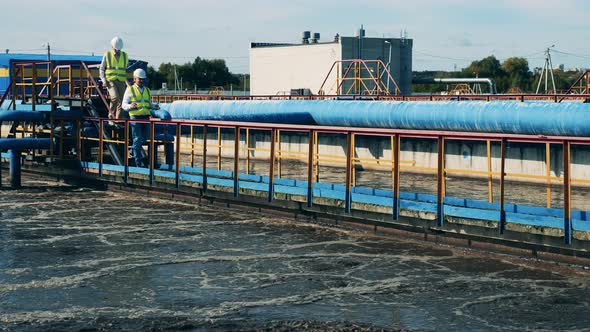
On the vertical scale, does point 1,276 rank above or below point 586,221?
below

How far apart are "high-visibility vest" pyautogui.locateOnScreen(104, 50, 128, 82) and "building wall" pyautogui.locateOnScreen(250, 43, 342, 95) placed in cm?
3104

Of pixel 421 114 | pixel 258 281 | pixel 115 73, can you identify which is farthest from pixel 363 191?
pixel 421 114

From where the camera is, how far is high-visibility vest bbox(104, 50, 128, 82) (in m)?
19.0

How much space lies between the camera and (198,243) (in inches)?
527

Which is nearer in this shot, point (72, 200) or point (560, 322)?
point (560, 322)

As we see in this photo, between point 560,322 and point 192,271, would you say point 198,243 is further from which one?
point 560,322

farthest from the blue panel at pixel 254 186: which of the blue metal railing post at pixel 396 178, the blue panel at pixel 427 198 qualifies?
the blue metal railing post at pixel 396 178

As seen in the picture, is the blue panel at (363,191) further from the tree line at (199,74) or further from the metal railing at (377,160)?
the tree line at (199,74)

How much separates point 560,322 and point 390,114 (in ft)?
48.1

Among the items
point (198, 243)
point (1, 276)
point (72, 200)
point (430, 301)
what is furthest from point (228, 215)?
point (430, 301)

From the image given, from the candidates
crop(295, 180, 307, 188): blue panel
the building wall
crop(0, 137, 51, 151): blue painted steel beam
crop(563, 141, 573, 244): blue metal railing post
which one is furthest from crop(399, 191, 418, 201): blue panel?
the building wall

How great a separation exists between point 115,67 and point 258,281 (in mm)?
9754

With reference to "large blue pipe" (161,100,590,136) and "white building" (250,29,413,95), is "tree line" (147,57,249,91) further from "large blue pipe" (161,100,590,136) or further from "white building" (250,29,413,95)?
"large blue pipe" (161,100,590,136)

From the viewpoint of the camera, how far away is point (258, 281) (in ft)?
35.4
